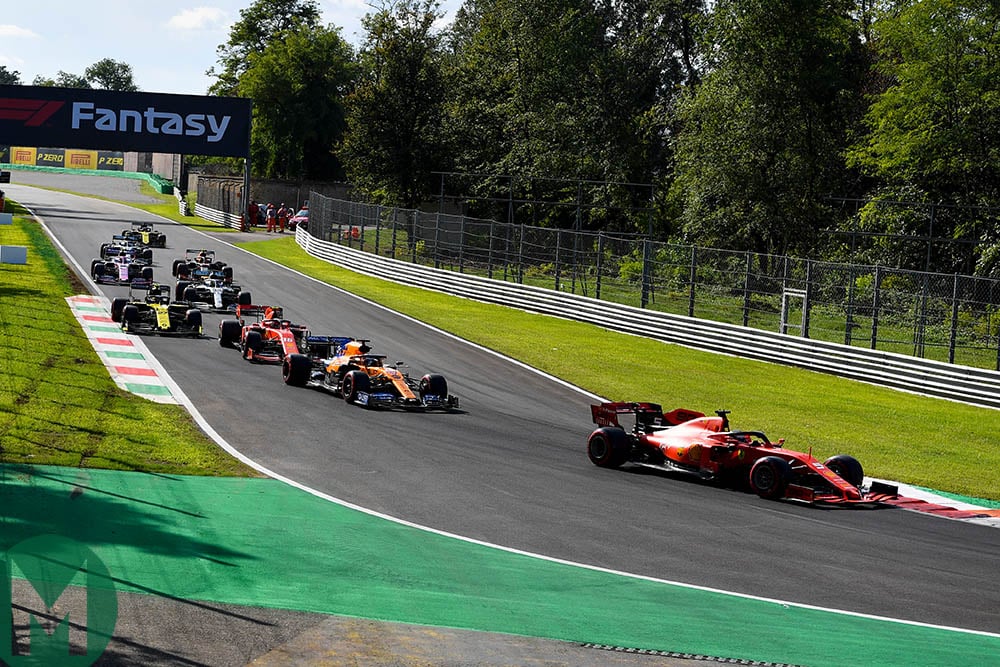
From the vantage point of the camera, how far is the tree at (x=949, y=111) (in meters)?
36.9

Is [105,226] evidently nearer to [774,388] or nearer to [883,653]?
[774,388]

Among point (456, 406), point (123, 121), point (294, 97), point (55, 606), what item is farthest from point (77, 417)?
point (294, 97)

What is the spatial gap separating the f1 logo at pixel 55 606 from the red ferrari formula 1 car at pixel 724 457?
7921 mm

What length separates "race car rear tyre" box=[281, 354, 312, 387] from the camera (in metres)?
20.3

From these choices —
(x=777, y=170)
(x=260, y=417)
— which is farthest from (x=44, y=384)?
(x=777, y=170)

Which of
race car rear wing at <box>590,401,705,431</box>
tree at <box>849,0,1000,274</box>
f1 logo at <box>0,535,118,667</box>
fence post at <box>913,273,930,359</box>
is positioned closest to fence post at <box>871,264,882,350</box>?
fence post at <box>913,273,930,359</box>

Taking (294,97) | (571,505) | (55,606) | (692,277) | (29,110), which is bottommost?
(571,505)

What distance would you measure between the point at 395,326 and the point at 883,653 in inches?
885

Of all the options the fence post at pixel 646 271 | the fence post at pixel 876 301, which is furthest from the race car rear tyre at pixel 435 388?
the fence post at pixel 646 271

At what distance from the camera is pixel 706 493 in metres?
14.6

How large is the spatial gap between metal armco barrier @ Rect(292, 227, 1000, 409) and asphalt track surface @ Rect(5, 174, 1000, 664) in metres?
7.46

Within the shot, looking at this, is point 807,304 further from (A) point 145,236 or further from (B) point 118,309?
(A) point 145,236

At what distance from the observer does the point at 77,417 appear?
612 inches

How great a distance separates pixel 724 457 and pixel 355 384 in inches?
260
